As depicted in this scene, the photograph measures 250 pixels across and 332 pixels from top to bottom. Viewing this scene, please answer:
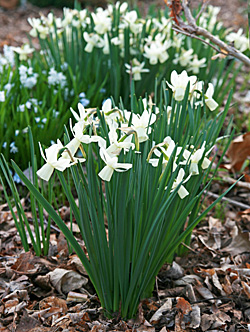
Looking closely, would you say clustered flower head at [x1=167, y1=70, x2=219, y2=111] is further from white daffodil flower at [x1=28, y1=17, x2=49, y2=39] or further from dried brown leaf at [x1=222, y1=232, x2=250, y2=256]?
white daffodil flower at [x1=28, y1=17, x2=49, y2=39]

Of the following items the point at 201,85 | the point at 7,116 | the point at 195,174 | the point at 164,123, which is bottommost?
the point at 7,116

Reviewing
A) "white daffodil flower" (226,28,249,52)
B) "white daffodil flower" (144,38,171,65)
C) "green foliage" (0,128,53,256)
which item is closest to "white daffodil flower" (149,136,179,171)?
"green foliage" (0,128,53,256)

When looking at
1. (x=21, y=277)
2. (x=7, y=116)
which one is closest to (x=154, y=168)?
(x=21, y=277)

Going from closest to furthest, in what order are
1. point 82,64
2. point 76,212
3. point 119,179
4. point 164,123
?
1. point 119,179
2. point 76,212
3. point 164,123
4. point 82,64

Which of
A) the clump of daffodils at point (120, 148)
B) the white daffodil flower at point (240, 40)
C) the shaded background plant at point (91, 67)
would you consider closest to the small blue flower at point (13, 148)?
the shaded background plant at point (91, 67)

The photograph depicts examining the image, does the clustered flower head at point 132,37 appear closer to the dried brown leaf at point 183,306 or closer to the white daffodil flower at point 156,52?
the white daffodil flower at point 156,52

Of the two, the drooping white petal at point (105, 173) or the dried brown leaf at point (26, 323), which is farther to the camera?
the dried brown leaf at point (26, 323)

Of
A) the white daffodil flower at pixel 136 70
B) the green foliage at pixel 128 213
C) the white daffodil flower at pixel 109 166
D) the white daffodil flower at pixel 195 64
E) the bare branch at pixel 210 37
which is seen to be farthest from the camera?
the white daffodil flower at pixel 195 64

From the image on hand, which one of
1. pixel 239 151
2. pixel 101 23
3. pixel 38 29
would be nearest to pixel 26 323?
pixel 239 151

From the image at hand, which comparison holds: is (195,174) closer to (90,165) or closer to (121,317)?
(90,165)

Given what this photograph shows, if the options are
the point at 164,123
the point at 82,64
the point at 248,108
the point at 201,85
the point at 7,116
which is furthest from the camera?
the point at 248,108

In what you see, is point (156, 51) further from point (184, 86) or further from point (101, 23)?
point (184, 86)
